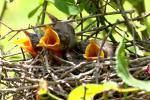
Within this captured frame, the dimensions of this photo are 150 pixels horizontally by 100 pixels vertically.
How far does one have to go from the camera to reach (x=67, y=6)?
4.52 ft

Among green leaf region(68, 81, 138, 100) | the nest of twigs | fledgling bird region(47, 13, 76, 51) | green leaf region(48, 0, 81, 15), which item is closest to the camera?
green leaf region(68, 81, 138, 100)

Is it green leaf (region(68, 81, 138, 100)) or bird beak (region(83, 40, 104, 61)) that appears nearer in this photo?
green leaf (region(68, 81, 138, 100))

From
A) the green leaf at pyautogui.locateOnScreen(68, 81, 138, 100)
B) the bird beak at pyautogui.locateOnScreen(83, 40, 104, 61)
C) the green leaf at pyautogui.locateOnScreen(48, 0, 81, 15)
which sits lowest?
the green leaf at pyautogui.locateOnScreen(68, 81, 138, 100)

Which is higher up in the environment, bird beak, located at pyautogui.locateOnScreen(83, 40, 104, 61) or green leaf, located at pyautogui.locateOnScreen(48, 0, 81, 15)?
green leaf, located at pyautogui.locateOnScreen(48, 0, 81, 15)

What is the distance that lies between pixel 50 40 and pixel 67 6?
11 cm

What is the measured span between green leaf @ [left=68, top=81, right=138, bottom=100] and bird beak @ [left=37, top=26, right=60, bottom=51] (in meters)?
0.38

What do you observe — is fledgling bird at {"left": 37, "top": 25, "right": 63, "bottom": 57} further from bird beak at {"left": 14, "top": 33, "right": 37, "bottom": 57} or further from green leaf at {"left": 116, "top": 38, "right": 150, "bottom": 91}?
green leaf at {"left": 116, "top": 38, "right": 150, "bottom": 91}

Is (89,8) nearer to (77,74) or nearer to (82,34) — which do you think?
(82,34)

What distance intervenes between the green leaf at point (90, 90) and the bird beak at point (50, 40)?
38 cm

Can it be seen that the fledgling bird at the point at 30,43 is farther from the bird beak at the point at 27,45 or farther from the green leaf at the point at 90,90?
the green leaf at the point at 90,90

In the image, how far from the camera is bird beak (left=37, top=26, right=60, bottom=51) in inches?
53.8

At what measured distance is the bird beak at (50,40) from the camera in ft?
4.49

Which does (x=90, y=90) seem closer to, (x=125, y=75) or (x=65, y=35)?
(x=125, y=75)

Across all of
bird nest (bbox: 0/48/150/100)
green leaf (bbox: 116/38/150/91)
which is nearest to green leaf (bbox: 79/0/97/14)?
bird nest (bbox: 0/48/150/100)
